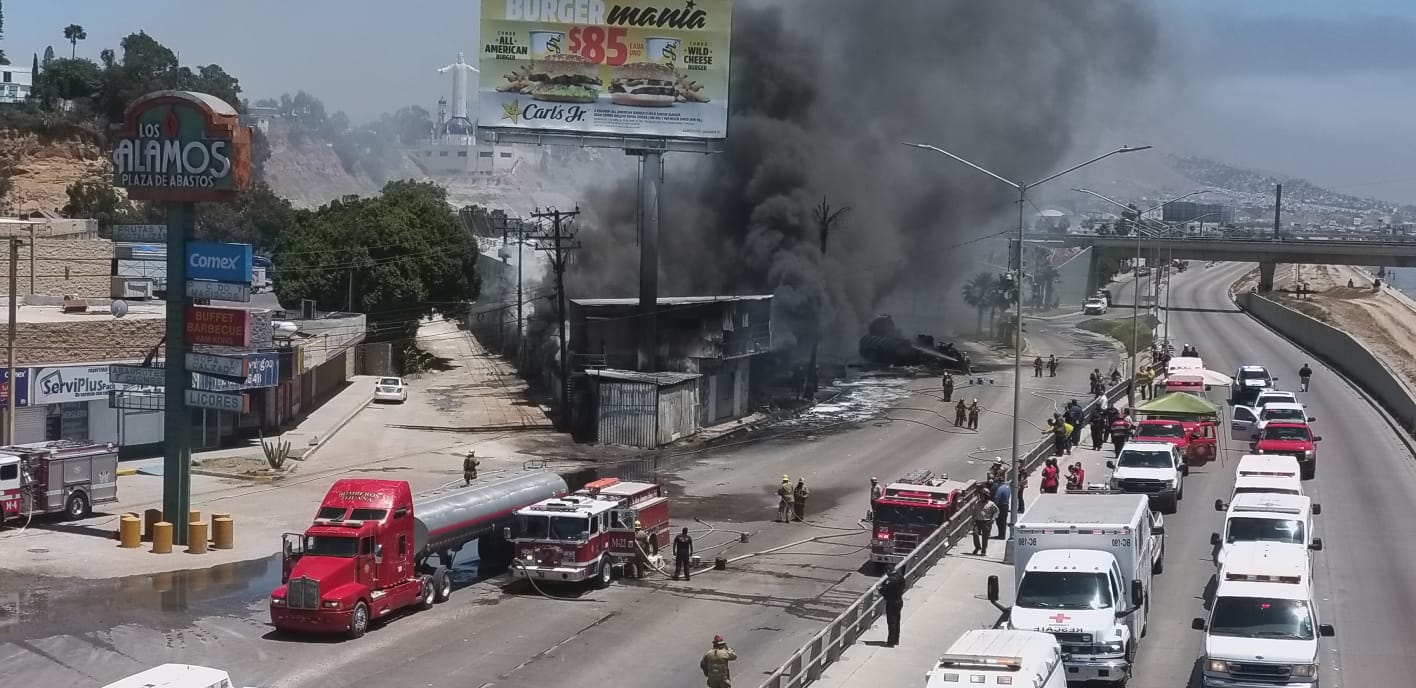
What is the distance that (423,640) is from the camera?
2688 centimetres

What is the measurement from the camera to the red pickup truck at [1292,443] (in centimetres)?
4300

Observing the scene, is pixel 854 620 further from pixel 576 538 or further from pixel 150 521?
pixel 150 521

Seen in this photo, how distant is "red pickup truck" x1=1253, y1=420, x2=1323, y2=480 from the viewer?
43.0m

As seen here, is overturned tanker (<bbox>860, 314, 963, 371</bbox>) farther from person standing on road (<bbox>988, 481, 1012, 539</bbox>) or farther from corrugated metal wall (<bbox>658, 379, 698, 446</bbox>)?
person standing on road (<bbox>988, 481, 1012, 539</bbox>)

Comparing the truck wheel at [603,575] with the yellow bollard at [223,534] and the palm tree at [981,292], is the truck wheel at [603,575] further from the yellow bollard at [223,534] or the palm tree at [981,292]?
the palm tree at [981,292]

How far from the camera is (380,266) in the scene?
83.4 metres


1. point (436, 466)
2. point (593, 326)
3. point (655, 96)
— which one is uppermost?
point (655, 96)

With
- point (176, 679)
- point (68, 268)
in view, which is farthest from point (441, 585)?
point (68, 268)

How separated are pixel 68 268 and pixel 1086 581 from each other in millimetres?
58607

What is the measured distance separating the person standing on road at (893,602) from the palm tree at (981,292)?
8003 centimetres

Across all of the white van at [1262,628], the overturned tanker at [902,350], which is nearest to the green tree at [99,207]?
the overturned tanker at [902,350]

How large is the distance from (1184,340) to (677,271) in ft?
104

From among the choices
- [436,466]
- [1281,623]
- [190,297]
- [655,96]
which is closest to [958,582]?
[1281,623]

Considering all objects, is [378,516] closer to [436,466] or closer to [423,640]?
[423,640]
